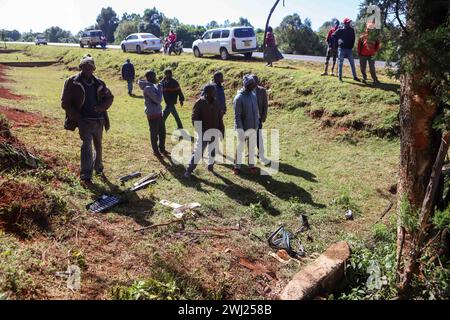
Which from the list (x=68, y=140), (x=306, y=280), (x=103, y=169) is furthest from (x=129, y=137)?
(x=306, y=280)

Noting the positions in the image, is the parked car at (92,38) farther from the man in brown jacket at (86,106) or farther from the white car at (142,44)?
the man in brown jacket at (86,106)

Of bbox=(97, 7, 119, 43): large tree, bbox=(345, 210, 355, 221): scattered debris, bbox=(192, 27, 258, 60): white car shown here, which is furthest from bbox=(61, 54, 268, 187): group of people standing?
bbox=(97, 7, 119, 43): large tree

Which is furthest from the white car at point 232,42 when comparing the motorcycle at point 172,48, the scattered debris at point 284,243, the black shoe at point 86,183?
the scattered debris at point 284,243

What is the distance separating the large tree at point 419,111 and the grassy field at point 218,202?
1.37 m

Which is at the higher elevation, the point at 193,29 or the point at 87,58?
the point at 193,29

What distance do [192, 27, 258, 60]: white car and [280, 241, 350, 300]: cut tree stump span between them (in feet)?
51.1

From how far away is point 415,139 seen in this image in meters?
3.92

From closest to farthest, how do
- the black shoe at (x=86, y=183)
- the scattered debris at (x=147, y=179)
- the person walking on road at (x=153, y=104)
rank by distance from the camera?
the black shoe at (x=86, y=183)
the scattered debris at (x=147, y=179)
the person walking on road at (x=153, y=104)

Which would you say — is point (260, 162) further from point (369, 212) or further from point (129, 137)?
point (129, 137)

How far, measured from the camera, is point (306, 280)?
3.84m

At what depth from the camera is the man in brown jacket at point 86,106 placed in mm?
5617

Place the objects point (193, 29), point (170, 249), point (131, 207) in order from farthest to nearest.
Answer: point (193, 29) < point (131, 207) < point (170, 249)

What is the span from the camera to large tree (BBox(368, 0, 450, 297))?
10.1 ft
